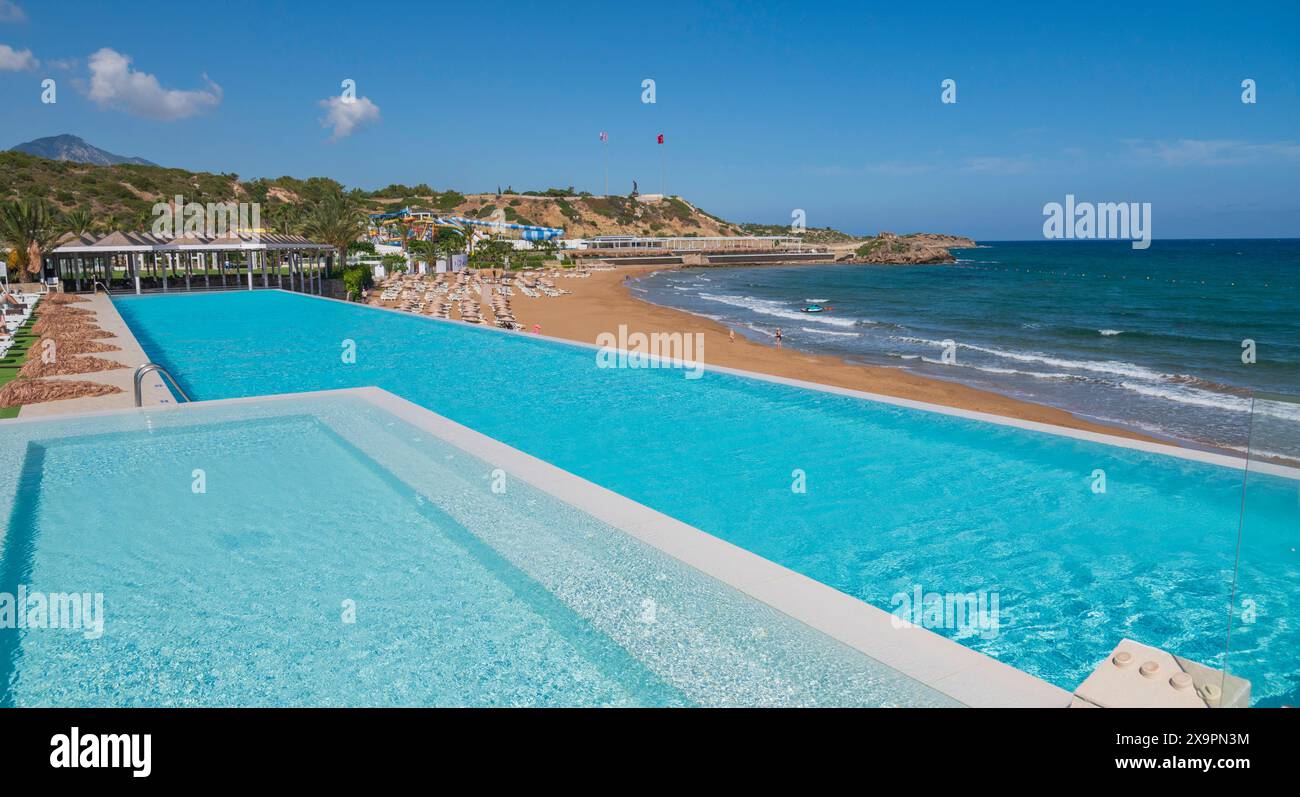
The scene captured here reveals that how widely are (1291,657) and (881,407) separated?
6212 millimetres

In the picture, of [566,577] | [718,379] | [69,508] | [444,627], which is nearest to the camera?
[444,627]

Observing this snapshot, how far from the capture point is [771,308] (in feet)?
121

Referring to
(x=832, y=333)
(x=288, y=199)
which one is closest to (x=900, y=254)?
(x=288, y=199)

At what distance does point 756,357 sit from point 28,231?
26451 mm

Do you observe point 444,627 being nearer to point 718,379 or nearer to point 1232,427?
point 718,379

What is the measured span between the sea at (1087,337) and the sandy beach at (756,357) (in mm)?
956

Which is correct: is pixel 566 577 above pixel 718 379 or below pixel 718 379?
below

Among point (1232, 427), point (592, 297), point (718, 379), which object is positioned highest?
point (592, 297)

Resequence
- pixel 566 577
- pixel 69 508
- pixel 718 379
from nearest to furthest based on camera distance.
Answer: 1. pixel 566 577
2. pixel 69 508
3. pixel 718 379

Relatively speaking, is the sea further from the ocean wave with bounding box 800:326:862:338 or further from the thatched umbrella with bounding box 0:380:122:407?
the thatched umbrella with bounding box 0:380:122:407

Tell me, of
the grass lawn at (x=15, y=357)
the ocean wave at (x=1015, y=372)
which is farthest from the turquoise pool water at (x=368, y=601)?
the ocean wave at (x=1015, y=372)

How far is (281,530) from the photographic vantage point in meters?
5.73

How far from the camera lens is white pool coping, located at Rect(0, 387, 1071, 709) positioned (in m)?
3.16
